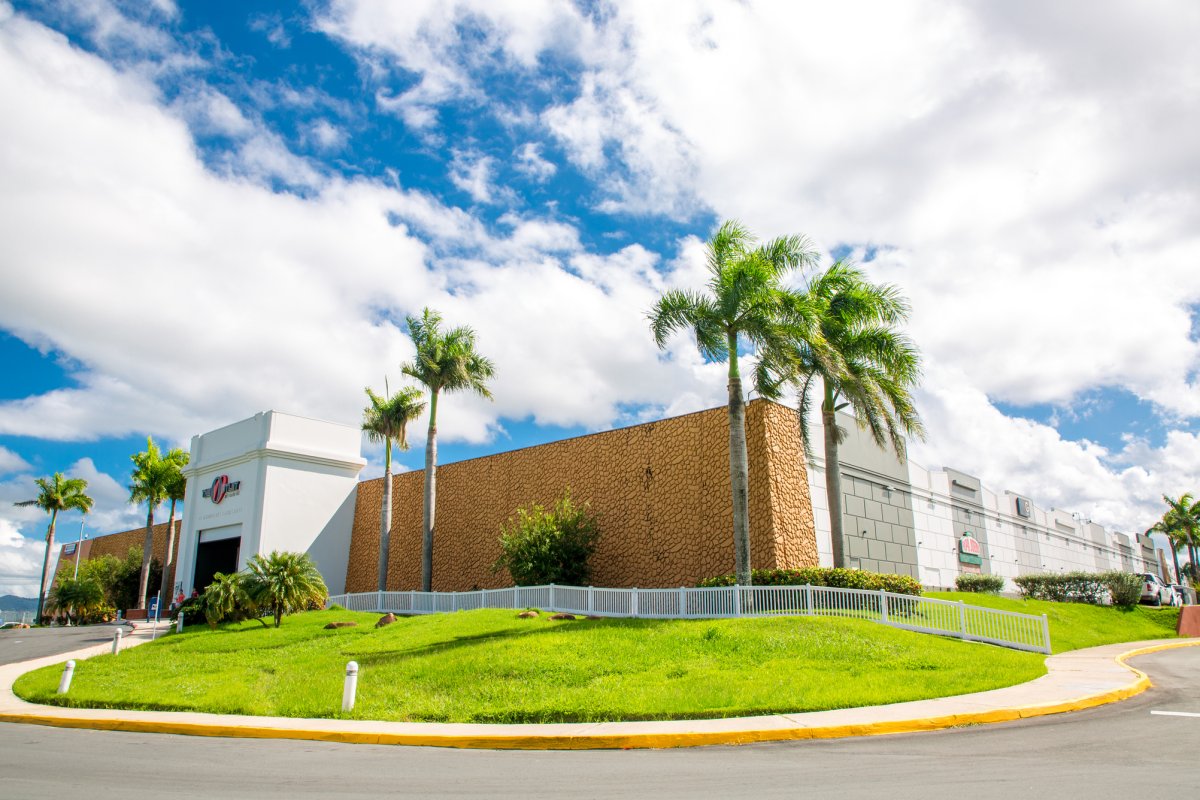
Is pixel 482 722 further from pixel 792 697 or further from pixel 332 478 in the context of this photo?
pixel 332 478

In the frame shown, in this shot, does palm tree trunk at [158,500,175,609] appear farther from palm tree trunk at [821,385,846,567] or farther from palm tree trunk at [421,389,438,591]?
palm tree trunk at [821,385,846,567]

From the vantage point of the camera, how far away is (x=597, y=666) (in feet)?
42.8

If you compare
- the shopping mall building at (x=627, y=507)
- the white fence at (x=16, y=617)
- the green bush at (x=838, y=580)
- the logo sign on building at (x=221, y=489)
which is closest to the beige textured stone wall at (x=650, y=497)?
the shopping mall building at (x=627, y=507)

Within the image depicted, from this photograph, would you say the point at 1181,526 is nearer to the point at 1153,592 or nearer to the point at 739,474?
the point at 1153,592

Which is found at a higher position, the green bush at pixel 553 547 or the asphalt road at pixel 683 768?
the green bush at pixel 553 547

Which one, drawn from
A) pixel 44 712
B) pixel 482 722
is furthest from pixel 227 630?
pixel 482 722

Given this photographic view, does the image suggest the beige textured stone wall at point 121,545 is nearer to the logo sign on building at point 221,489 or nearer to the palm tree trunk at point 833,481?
the logo sign on building at point 221,489

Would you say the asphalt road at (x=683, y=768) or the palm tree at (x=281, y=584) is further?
the palm tree at (x=281, y=584)

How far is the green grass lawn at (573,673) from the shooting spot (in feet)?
35.6

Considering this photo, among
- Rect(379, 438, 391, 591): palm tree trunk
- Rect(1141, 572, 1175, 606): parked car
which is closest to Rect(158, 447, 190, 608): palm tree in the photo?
Rect(379, 438, 391, 591): palm tree trunk

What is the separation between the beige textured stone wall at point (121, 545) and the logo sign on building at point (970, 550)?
4029cm

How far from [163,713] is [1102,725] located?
13.3 metres

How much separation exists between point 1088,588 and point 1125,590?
141 centimetres

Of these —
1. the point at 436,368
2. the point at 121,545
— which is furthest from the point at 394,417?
the point at 121,545
